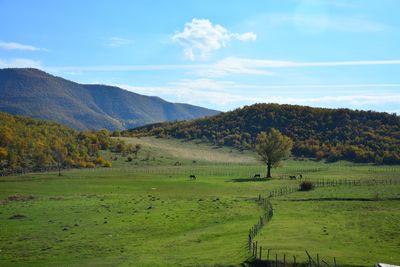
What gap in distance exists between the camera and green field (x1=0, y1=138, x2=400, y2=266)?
120 ft

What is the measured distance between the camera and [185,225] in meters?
50.9

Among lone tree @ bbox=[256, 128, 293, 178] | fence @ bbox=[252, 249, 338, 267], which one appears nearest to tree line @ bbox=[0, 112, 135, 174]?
lone tree @ bbox=[256, 128, 293, 178]

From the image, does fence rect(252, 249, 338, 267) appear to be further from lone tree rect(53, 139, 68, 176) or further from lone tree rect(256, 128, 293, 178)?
lone tree rect(53, 139, 68, 176)

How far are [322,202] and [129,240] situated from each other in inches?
1268

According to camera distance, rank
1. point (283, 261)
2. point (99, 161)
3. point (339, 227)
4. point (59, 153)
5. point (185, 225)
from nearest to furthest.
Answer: point (283, 261), point (339, 227), point (185, 225), point (59, 153), point (99, 161)

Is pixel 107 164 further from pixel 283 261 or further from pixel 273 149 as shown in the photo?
pixel 283 261

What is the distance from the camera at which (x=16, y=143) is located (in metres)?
147

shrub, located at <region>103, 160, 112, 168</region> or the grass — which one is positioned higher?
the grass

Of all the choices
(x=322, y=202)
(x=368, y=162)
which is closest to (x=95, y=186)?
(x=322, y=202)

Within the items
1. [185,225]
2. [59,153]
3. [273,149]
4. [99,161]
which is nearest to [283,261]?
[185,225]

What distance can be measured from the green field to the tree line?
6003 centimetres

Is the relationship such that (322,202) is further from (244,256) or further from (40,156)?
(40,156)

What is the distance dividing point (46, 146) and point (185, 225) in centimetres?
11783

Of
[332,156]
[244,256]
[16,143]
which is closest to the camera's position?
[244,256]
